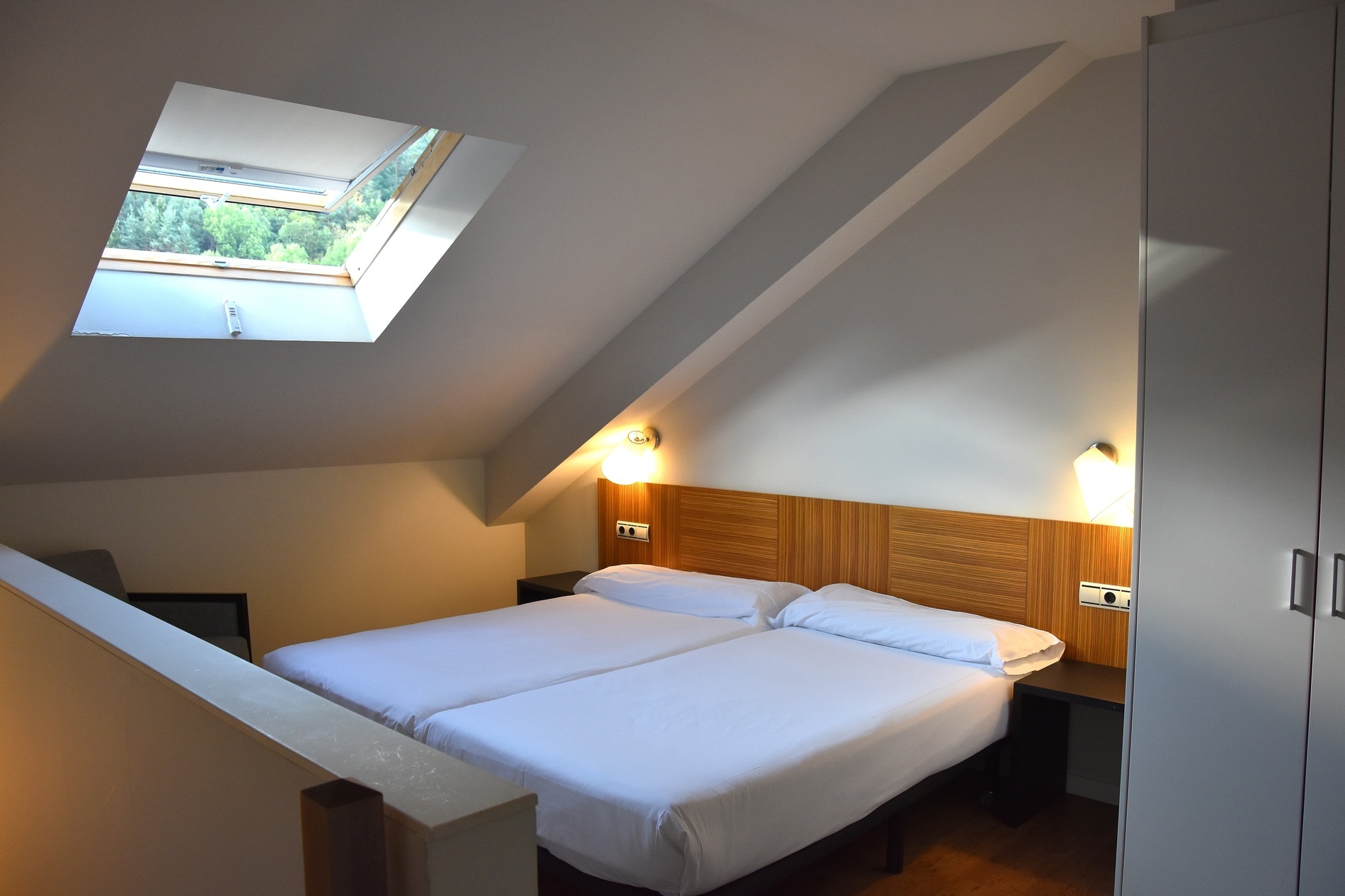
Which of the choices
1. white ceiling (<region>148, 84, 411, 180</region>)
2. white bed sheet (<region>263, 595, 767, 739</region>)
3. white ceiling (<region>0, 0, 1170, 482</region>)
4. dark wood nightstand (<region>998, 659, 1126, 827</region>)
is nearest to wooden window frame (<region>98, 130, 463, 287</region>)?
white ceiling (<region>148, 84, 411, 180</region>)

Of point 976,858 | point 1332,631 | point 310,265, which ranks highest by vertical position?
point 310,265

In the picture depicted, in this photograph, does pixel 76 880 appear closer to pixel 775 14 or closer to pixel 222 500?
pixel 222 500

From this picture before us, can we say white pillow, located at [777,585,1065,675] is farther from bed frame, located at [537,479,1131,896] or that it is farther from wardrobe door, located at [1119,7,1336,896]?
wardrobe door, located at [1119,7,1336,896]

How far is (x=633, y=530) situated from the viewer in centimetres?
466

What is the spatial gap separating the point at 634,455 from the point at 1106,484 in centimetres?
216

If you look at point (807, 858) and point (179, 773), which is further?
point (807, 858)

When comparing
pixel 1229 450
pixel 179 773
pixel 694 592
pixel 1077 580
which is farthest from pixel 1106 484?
pixel 179 773

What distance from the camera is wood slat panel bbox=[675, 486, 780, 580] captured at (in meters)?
4.13

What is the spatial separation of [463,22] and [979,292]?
6.64ft

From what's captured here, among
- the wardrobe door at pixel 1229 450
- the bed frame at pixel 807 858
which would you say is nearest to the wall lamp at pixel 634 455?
the bed frame at pixel 807 858

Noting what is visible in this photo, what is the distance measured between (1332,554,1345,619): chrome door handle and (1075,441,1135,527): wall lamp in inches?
42.7

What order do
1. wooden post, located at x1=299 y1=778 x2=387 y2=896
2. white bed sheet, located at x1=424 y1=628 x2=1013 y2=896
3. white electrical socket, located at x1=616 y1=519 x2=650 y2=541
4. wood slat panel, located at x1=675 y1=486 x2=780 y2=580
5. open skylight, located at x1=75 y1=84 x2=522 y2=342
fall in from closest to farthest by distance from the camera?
1. wooden post, located at x1=299 y1=778 x2=387 y2=896
2. white bed sheet, located at x1=424 y1=628 x2=1013 y2=896
3. open skylight, located at x1=75 y1=84 x2=522 y2=342
4. wood slat panel, located at x1=675 y1=486 x2=780 y2=580
5. white electrical socket, located at x1=616 y1=519 x2=650 y2=541

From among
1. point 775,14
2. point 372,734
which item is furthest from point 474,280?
point 372,734

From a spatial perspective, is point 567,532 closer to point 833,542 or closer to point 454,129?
point 833,542
